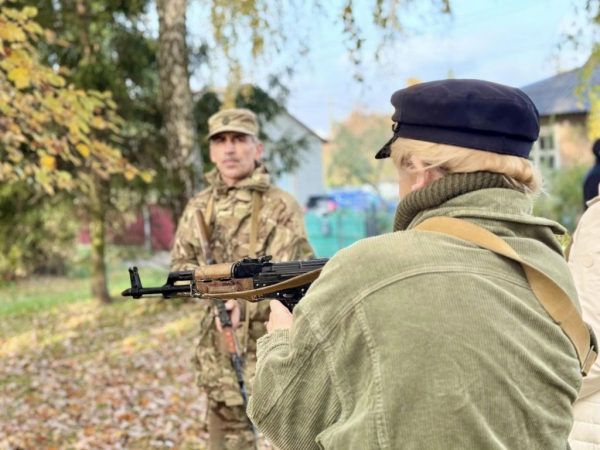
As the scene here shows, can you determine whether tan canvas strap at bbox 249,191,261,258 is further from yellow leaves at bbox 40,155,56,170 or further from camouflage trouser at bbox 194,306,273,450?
yellow leaves at bbox 40,155,56,170

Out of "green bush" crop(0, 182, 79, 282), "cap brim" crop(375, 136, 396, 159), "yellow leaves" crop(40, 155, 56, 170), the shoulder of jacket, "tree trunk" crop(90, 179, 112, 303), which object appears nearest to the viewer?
"cap brim" crop(375, 136, 396, 159)

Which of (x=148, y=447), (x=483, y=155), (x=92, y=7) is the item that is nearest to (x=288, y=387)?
(x=483, y=155)

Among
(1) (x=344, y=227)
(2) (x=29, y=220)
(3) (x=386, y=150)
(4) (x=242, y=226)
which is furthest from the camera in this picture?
(1) (x=344, y=227)

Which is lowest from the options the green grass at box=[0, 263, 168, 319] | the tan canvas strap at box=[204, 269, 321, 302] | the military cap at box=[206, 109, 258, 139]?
the green grass at box=[0, 263, 168, 319]

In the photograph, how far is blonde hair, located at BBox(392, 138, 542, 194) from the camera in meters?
1.55

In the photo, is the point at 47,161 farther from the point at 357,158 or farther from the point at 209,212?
the point at 357,158

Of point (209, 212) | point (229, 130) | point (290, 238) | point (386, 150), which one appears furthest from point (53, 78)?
point (386, 150)

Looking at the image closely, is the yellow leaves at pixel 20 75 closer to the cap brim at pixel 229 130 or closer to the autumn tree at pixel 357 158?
the cap brim at pixel 229 130

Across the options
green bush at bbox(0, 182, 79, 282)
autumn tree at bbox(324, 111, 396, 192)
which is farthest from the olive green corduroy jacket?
autumn tree at bbox(324, 111, 396, 192)

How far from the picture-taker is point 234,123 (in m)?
4.26

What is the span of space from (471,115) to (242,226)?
9.39 ft

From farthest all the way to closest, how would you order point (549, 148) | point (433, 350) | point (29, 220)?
point (549, 148), point (29, 220), point (433, 350)

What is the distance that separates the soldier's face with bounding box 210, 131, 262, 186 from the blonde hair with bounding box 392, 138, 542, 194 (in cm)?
271

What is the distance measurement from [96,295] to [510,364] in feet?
41.3
